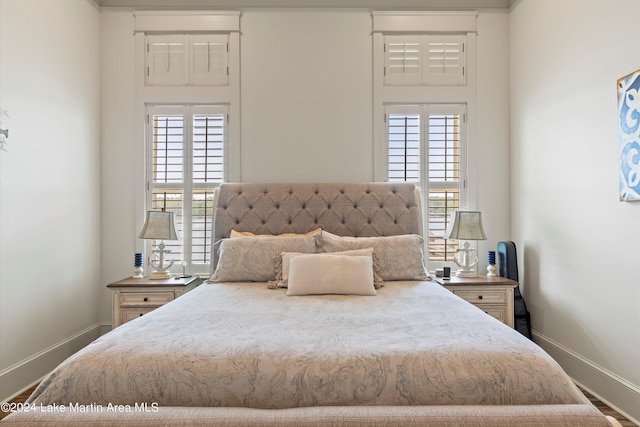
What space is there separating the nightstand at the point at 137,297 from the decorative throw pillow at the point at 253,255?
0.48 metres

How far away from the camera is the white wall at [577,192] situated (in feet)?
7.43

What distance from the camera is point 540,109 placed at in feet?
10.0

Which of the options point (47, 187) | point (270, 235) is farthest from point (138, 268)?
point (270, 235)

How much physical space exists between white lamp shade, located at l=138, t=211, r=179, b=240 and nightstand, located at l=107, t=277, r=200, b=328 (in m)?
0.39

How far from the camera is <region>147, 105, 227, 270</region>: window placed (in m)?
3.46

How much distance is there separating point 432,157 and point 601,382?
81.9 inches

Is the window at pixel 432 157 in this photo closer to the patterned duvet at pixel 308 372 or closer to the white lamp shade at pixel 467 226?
the white lamp shade at pixel 467 226

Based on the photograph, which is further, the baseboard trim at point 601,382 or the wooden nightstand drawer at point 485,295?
the wooden nightstand drawer at point 485,295

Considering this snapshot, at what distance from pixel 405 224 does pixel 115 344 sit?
2.32 m

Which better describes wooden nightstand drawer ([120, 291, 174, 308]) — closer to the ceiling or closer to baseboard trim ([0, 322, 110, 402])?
baseboard trim ([0, 322, 110, 402])

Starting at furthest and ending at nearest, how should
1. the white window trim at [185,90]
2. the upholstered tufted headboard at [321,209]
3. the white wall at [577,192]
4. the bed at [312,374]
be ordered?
the white window trim at [185,90], the upholstered tufted headboard at [321,209], the white wall at [577,192], the bed at [312,374]

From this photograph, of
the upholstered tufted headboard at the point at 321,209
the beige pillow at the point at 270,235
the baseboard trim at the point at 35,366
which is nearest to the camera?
the baseboard trim at the point at 35,366

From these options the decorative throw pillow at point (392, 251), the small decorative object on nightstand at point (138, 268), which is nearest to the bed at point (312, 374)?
the decorative throw pillow at point (392, 251)

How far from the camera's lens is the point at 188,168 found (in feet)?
11.4
